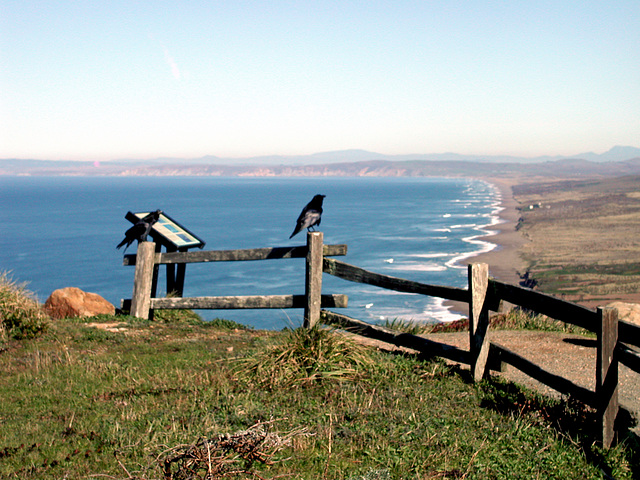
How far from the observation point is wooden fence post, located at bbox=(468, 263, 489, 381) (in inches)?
282

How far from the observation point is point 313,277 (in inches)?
356

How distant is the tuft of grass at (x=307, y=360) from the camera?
7043 millimetres

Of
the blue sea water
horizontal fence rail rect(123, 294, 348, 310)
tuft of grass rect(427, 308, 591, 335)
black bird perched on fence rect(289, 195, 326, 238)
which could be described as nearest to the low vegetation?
the blue sea water

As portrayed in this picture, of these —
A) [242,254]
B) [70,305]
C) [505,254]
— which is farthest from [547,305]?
[505,254]

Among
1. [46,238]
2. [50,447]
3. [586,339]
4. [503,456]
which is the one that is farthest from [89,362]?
[46,238]

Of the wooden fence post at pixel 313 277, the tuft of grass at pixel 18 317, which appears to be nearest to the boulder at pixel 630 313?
the wooden fence post at pixel 313 277

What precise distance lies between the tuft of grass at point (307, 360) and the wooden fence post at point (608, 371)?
2.85 m

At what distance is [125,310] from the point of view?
12.1m

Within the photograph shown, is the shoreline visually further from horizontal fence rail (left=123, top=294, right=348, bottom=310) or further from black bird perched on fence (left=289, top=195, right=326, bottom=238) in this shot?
horizontal fence rail (left=123, top=294, right=348, bottom=310)

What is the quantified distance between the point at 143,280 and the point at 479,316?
22.0 ft

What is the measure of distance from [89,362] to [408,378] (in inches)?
171

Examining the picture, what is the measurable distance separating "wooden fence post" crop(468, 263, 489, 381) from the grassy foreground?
0.81 feet

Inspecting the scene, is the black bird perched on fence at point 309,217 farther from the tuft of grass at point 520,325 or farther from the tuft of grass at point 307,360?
the tuft of grass at point 520,325

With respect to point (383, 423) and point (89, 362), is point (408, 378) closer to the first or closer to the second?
point (383, 423)
